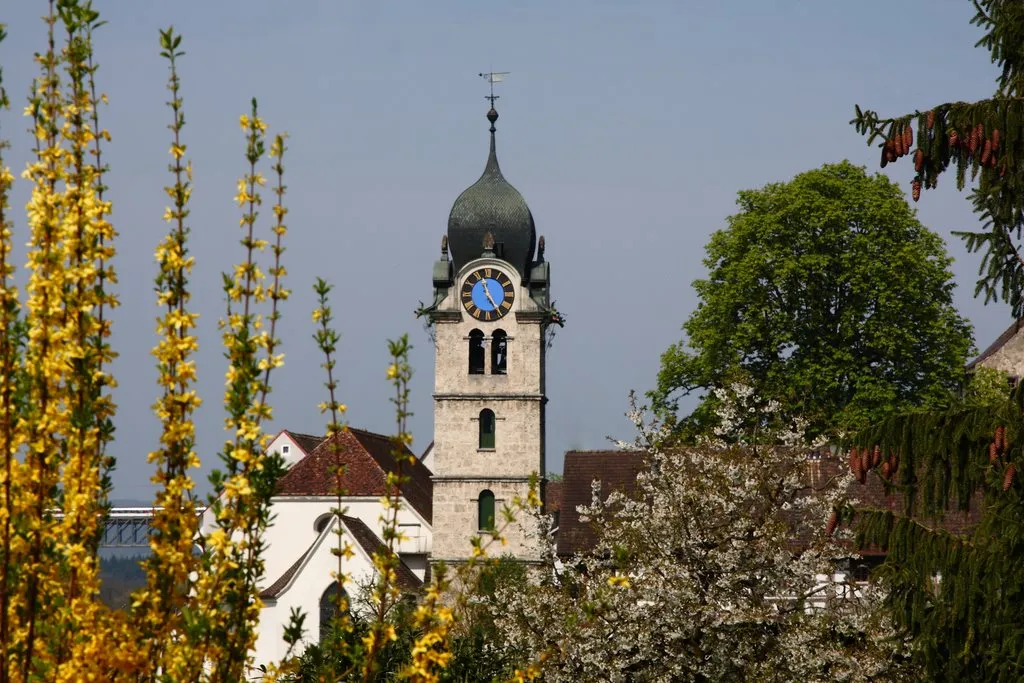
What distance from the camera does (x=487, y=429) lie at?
45.8 meters

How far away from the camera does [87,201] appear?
21.8 feet

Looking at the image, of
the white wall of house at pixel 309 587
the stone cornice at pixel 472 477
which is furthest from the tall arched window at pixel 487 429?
the white wall of house at pixel 309 587

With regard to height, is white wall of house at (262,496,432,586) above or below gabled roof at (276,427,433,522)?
below

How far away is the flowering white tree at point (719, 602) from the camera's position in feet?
53.4

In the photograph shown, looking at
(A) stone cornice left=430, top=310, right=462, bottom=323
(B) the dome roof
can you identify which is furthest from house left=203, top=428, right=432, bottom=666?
(B) the dome roof

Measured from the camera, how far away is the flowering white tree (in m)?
16.3

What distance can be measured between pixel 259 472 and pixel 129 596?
2.68ft

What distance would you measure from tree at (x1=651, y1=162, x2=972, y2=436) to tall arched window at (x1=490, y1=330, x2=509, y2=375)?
5432 millimetres

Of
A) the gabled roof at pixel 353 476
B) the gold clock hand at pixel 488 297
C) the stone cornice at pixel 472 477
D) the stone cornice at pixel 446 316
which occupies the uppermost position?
the gold clock hand at pixel 488 297

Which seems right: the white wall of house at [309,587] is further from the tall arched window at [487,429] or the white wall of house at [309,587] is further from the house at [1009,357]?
the house at [1009,357]

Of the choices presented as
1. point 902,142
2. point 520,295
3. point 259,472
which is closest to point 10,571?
point 259,472

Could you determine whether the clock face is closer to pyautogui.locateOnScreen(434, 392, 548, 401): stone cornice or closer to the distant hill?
pyautogui.locateOnScreen(434, 392, 548, 401): stone cornice

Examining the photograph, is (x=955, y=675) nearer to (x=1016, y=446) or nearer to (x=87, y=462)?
(x=1016, y=446)

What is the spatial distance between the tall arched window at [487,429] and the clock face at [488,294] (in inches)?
114
